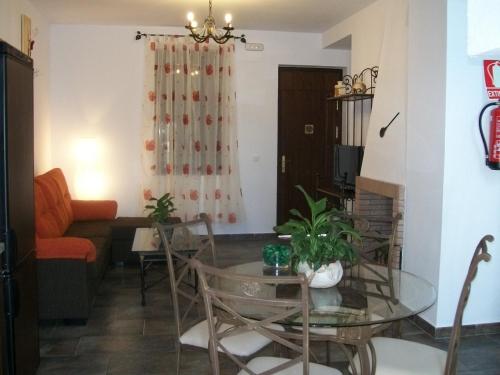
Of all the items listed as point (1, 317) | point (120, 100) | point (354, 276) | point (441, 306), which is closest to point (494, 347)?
point (441, 306)

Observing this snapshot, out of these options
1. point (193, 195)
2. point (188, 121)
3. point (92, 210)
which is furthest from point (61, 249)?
point (188, 121)

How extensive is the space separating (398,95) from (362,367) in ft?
9.25

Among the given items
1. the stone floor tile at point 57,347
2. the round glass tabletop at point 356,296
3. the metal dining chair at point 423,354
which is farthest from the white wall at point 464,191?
the stone floor tile at point 57,347

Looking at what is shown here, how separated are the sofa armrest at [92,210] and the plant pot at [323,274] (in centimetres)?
408

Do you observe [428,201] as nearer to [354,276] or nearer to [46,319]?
[354,276]

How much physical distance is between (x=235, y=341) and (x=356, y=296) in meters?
0.62

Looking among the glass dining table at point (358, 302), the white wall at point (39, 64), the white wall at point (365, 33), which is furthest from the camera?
the white wall at point (365, 33)

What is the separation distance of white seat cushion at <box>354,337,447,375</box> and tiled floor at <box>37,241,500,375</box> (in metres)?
0.90

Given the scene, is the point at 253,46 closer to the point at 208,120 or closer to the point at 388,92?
the point at 208,120

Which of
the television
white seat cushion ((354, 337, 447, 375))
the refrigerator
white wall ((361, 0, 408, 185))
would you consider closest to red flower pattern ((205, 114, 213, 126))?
the television

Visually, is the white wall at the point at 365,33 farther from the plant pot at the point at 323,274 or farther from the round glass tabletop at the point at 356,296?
the plant pot at the point at 323,274

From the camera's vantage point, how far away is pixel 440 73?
361cm

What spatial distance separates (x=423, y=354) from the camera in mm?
2340

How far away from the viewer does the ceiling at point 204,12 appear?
Answer: 18.0 ft
